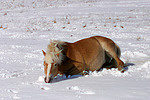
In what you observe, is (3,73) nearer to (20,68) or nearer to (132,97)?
(20,68)

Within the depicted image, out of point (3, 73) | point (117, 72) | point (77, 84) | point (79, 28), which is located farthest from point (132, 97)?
point (79, 28)

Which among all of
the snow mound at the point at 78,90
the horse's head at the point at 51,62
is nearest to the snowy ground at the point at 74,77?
the snow mound at the point at 78,90

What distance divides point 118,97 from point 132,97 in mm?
201

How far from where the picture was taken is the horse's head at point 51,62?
4363 millimetres

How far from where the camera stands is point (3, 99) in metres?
3.44

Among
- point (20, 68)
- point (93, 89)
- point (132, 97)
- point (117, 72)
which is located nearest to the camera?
point (132, 97)

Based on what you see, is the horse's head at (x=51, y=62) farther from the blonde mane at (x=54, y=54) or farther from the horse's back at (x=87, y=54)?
the horse's back at (x=87, y=54)

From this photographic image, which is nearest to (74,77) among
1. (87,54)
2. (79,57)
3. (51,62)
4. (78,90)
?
(79,57)

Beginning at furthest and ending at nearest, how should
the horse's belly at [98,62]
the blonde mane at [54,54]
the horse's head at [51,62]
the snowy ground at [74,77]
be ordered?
the horse's belly at [98,62] < the blonde mane at [54,54] < the horse's head at [51,62] < the snowy ground at [74,77]

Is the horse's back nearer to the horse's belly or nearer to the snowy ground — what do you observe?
the horse's belly

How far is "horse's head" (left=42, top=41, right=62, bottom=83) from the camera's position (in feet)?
14.3

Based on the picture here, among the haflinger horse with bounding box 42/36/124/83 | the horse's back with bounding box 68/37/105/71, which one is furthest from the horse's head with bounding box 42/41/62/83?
the horse's back with bounding box 68/37/105/71

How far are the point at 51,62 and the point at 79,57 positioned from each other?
2.62 feet

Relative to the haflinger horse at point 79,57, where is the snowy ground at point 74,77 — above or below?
below
